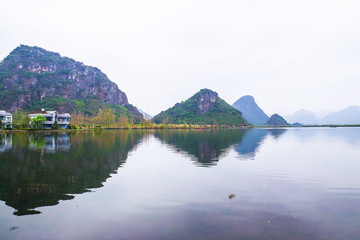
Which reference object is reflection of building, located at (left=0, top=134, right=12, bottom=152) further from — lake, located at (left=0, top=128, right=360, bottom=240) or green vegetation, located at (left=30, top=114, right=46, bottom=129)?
green vegetation, located at (left=30, top=114, right=46, bottom=129)

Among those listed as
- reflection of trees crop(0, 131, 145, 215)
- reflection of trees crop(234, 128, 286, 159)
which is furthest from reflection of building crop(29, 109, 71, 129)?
reflection of trees crop(0, 131, 145, 215)

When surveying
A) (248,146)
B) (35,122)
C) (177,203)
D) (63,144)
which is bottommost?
(177,203)

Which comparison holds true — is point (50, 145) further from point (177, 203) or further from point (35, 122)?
point (35, 122)

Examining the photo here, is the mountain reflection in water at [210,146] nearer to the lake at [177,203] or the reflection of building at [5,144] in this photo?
the lake at [177,203]

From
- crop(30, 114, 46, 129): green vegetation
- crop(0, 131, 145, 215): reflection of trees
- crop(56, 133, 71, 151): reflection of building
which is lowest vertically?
crop(0, 131, 145, 215): reflection of trees

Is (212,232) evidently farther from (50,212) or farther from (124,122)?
(124,122)

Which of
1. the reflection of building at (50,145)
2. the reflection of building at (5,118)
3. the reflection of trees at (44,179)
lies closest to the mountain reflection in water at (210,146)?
the reflection of trees at (44,179)

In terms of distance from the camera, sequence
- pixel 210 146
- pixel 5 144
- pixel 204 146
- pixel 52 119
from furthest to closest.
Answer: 1. pixel 52 119
2. pixel 204 146
3. pixel 210 146
4. pixel 5 144

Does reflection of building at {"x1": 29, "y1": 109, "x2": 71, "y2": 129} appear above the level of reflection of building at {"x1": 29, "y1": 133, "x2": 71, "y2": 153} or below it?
above

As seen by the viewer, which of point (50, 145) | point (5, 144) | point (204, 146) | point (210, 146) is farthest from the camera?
point (204, 146)

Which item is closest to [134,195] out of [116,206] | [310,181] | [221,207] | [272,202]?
[116,206]

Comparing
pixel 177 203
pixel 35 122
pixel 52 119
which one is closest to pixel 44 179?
pixel 177 203

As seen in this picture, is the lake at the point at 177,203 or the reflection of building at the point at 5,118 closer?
the lake at the point at 177,203

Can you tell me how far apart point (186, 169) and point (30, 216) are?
12.5 metres
